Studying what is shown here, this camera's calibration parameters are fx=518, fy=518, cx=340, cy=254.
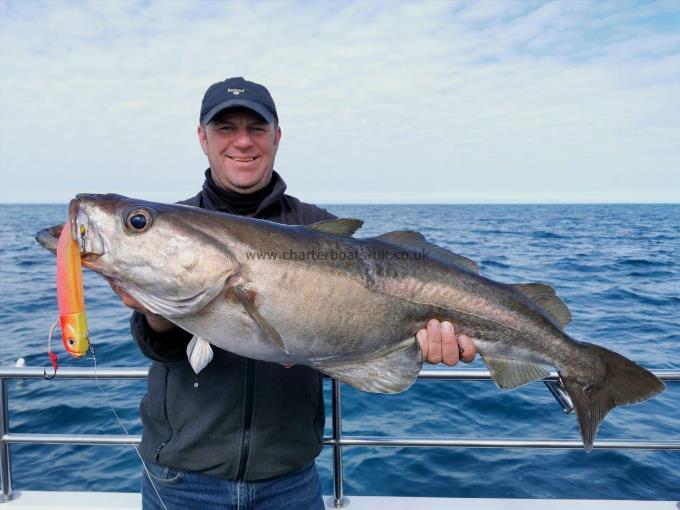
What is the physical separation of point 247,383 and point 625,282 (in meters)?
19.6

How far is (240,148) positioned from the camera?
3.40m

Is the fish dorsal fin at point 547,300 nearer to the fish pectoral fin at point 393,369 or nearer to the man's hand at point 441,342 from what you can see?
the man's hand at point 441,342

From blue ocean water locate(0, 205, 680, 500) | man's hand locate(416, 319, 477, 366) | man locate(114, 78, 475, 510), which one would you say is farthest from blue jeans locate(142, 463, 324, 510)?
blue ocean water locate(0, 205, 680, 500)

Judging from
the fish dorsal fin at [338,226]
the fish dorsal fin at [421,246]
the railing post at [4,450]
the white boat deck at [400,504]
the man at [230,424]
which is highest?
the fish dorsal fin at [338,226]

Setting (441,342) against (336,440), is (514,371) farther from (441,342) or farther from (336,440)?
(336,440)

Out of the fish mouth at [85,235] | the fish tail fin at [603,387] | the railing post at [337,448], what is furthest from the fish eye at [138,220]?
the fish tail fin at [603,387]

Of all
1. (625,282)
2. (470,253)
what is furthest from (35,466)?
(470,253)

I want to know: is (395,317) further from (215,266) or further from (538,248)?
(538,248)

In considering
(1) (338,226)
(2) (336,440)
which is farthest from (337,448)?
(1) (338,226)

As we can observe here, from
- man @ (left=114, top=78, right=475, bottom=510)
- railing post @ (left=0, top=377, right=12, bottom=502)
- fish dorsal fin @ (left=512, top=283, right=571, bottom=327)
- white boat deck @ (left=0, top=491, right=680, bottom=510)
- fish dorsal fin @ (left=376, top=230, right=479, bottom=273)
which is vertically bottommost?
white boat deck @ (left=0, top=491, right=680, bottom=510)

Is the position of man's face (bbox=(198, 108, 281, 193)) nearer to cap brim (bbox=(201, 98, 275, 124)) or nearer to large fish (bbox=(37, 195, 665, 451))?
cap brim (bbox=(201, 98, 275, 124))

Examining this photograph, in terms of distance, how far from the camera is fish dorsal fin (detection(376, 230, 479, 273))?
3182mm

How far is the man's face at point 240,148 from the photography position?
11.1 ft

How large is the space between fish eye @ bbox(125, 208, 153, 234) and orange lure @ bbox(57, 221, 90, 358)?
0.26 metres
